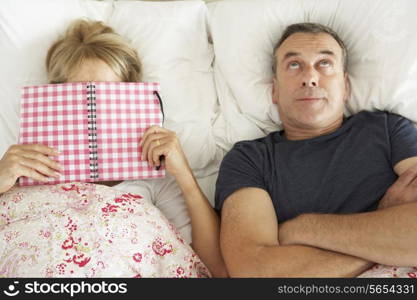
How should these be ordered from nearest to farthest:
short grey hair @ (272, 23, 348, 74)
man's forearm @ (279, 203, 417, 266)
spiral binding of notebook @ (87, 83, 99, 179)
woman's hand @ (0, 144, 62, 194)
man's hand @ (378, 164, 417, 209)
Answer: man's forearm @ (279, 203, 417, 266) < man's hand @ (378, 164, 417, 209) < woman's hand @ (0, 144, 62, 194) < spiral binding of notebook @ (87, 83, 99, 179) < short grey hair @ (272, 23, 348, 74)

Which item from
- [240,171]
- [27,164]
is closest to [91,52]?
[27,164]

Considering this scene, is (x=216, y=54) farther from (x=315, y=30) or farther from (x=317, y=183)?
(x=317, y=183)

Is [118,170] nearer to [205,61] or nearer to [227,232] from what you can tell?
[227,232]

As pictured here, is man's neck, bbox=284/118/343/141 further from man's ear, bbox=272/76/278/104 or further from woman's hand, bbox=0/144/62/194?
woman's hand, bbox=0/144/62/194

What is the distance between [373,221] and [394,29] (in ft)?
2.32

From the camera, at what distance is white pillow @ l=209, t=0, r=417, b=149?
4.66 feet

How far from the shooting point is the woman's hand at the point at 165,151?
132cm

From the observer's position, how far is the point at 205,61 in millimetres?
1660

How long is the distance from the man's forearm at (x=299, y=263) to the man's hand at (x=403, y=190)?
0.19 metres

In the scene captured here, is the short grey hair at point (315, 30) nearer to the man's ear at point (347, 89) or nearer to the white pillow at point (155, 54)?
the man's ear at point (347, 89)

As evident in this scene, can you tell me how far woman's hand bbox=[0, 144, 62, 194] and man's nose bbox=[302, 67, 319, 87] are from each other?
2.65 ft

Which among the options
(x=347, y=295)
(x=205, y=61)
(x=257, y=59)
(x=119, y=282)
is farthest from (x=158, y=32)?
(x=347, y=295)

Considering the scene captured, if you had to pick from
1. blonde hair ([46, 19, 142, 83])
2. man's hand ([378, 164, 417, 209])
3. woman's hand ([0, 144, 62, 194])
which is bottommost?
man's hand ([378, 164, 417, 209])

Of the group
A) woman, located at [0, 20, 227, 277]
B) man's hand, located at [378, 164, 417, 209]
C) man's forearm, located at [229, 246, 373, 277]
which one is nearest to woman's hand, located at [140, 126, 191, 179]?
woman, located at [0, 20, 227, 277]
